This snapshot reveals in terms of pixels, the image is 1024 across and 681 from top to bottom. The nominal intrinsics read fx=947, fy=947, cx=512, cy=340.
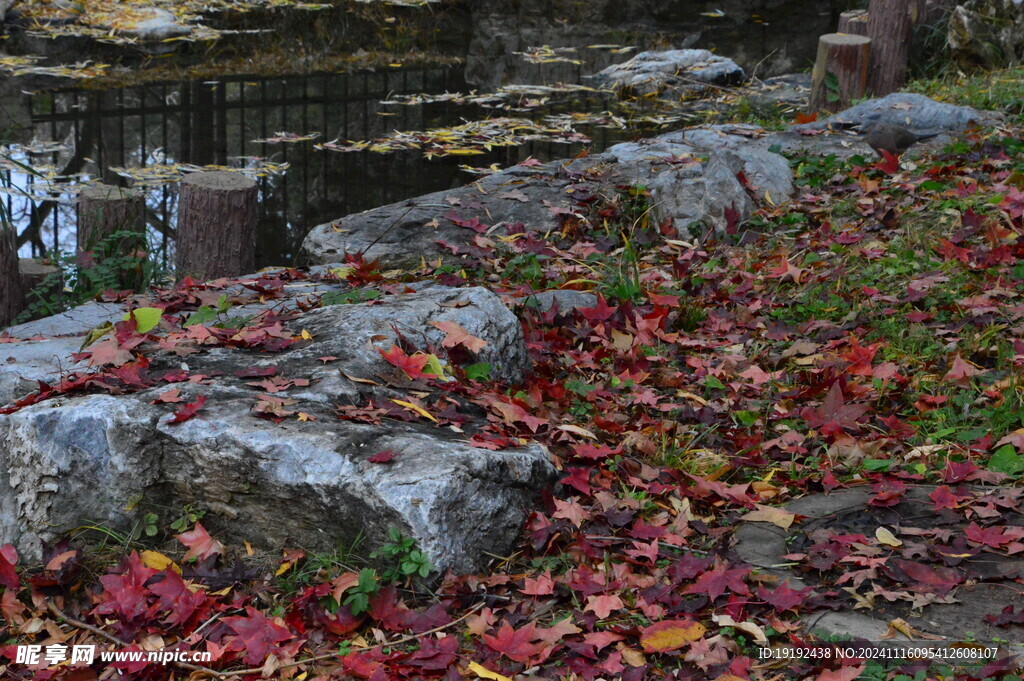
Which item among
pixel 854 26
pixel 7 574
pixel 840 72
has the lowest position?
pixel 7 574

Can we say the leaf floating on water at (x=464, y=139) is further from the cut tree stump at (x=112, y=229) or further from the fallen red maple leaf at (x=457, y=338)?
the fallen red maple leaf at (x=457, y=338)

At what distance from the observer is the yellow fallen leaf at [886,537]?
2665 millimetres

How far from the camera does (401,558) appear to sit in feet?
8.48

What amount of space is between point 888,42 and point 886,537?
21.6 ft

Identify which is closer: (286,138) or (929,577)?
(929,577)

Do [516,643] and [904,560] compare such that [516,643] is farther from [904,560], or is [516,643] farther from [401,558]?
[904,560]

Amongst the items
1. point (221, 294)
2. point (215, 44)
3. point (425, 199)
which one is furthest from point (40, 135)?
point (221, 294)

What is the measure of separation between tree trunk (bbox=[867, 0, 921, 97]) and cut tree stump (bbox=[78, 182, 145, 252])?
6.16 metres

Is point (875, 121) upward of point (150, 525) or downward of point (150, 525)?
upward

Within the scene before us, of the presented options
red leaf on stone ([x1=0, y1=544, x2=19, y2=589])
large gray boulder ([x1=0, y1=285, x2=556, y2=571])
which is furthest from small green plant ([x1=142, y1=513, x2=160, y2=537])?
red leaf on stone ([x1=0, y1=544, x2=19, y2=589])

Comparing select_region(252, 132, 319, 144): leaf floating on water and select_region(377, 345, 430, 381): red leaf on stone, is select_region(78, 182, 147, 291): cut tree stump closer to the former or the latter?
select_region(377, 345, 430, 381): red leaf on stone

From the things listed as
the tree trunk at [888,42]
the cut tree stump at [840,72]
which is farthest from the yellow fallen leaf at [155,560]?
the tree trunk at [888,42]

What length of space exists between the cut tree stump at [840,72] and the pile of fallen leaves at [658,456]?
9.77 ft

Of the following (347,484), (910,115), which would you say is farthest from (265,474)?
(910,115)
